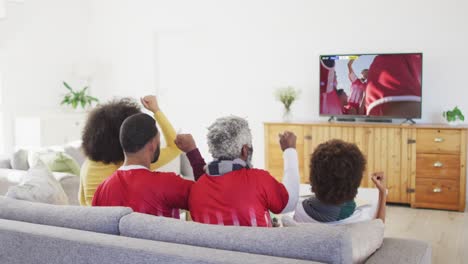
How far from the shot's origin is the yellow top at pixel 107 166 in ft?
8.42

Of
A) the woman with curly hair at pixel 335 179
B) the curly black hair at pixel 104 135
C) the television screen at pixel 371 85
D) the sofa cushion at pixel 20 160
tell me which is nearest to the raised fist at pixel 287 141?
the woman with curly hair at pixel 335 179

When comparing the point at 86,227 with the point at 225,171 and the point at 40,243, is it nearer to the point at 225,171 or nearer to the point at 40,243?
the point at 40,243

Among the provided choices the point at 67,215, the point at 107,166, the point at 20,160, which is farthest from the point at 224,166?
the point at 20,160

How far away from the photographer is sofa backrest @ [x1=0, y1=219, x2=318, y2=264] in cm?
170

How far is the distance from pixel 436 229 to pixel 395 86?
5.26 feet

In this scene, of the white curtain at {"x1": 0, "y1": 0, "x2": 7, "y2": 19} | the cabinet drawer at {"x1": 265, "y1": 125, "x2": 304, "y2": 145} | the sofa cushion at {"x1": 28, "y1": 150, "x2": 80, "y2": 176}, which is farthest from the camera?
the white curtain at {"x1": 0, "y1": 0, "x2": 7, "y2": 19}

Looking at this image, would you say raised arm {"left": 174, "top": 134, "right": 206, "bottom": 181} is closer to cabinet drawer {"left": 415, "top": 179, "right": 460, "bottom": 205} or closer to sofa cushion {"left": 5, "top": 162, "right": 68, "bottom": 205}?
sofa cushion {"left": 5, "top": 162, "right": 68, "bottom": 205}

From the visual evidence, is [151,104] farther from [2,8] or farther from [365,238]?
[2,8]

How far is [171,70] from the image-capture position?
718cm

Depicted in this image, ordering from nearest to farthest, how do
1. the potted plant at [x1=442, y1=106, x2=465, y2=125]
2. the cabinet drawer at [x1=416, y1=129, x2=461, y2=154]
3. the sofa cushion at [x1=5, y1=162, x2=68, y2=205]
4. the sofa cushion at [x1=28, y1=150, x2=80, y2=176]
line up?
the sofa cushion at [x1=5, y1=162, x2=68, y2=205], the sofa cushion at [x1=28, y1=150, x2=80, y2=176], the cabinet drawer at [x1=416, y1=129, x2=461, y2=154], the potted plant at [x1=442, y1=106, x2=465, y2=125]

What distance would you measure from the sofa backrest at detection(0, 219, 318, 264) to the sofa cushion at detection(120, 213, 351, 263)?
51 mm

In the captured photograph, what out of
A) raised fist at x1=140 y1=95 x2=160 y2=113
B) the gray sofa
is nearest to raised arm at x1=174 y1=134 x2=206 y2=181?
raised fist at x1=140 y1=95 x2=160 y2=113

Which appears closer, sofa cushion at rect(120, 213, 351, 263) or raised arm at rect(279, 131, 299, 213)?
sofa cushion at rect(120, 213, 351, 263)

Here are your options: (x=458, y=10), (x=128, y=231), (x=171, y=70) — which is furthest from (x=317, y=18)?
(x=128, y=231)
